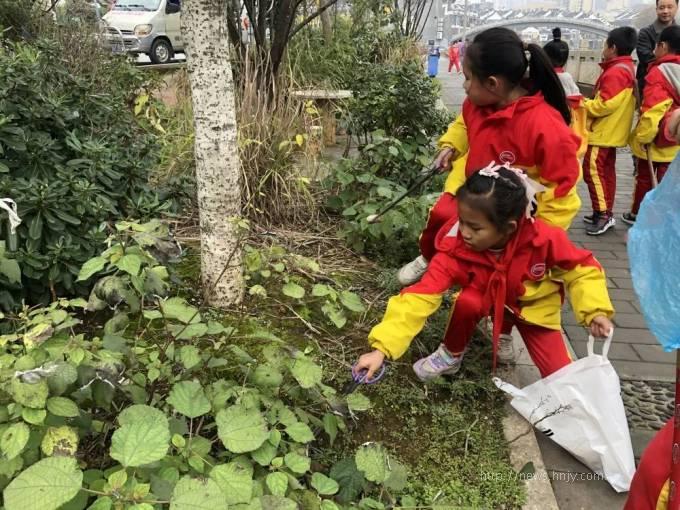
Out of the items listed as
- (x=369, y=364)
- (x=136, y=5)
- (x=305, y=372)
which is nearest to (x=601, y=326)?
(x=369, y=364)

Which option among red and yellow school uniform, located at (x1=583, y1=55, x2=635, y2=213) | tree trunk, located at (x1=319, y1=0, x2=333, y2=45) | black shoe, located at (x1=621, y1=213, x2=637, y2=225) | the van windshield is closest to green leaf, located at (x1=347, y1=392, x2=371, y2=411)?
red and yellow school uniform, located at (x1=583, y1=55, x2=635, y2=213)

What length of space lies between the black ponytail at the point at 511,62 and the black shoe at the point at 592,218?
8.38 ft

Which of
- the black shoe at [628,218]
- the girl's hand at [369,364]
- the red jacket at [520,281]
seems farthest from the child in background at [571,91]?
the girl's hand at [369,364]

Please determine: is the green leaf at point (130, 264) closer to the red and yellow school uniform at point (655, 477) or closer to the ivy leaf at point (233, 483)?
the ivy leaf at point (233, 483)

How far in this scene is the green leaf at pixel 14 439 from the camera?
1.30 meters

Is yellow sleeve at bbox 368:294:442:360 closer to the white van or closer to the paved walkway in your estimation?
the paved walkway

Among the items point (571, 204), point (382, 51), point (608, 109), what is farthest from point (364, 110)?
point (382, 51)

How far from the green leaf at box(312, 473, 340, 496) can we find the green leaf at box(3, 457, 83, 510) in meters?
0.69

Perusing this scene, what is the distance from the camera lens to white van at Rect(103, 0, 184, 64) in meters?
13.0

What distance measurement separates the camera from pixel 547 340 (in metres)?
2.47

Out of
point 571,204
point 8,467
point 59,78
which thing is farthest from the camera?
point 59,78

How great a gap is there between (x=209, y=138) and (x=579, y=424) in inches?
73.7

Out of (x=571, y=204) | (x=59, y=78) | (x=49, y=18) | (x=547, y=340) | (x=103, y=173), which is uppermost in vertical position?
(x=49, y=18)

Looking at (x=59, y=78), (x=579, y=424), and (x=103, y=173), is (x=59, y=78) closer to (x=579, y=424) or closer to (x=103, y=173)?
(x=103, y=173)
